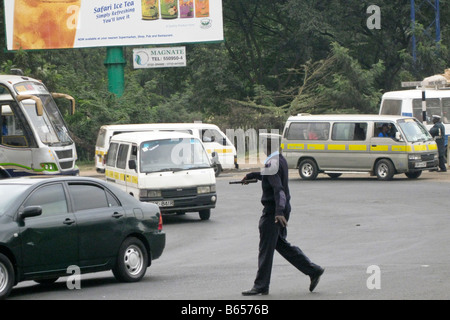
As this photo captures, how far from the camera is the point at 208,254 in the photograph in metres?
16.2

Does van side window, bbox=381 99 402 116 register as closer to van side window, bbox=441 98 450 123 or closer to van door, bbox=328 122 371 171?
van side window, bbox=441 98 450 123

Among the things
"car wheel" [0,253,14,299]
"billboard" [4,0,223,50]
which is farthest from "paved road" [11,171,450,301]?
"billboard" [4,0,223,50]

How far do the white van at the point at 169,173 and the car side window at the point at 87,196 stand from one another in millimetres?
7931

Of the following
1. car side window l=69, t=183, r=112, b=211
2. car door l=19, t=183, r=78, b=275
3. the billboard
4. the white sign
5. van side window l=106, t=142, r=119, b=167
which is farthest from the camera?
the white sign

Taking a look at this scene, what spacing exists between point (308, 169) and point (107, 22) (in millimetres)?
15392

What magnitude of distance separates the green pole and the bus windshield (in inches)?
628

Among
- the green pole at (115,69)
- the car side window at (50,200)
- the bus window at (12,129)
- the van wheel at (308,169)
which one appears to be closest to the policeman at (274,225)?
the car side window at (50,200)

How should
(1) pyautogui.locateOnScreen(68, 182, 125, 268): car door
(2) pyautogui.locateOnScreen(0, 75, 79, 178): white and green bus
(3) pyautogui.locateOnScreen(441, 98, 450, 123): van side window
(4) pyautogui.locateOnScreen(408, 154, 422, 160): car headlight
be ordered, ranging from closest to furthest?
(1) pyautogui.locateOnScreen(68, 182, 125, 268): car door < (2) pyautogui.locateOnScreen(0, 75, 79, 178): white and green bus < (4) pyautogui.locateOnScreen(408, 154, 422, 160): car headlight < (3) pyautogui.locateOnScreen(441, 98, 450, 123): van side window

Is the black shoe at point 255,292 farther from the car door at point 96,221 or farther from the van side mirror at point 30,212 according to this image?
the van side mirror at point 30,212

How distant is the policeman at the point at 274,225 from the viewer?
1108cm

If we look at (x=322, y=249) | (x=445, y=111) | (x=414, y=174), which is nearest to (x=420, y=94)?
(x=445, y=111)

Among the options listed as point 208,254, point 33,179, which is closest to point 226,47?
point 208,254

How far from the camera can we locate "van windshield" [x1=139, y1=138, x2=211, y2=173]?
21.0 m
